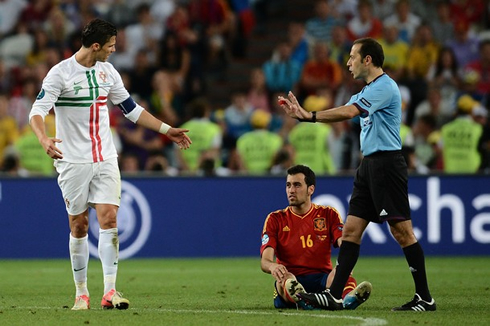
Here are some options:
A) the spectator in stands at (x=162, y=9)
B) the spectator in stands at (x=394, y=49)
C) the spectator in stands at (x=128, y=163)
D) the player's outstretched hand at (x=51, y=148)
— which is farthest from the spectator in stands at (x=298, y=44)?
the player's outstretched hand at (x=51, y=148)

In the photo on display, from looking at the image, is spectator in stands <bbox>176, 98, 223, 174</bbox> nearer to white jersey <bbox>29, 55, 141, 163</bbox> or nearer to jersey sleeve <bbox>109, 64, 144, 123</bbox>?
jersey sleeve <bbox>109, 64, 144, 123</bbox>

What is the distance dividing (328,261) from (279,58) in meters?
10.5

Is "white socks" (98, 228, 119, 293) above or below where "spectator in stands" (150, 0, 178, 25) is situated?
below

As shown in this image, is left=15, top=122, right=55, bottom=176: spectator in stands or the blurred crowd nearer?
the blurred crowd

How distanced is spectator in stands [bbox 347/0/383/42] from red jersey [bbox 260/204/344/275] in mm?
10758

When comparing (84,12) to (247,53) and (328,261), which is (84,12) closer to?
(247,53)

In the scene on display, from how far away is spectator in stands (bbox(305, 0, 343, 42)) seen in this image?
65.6 feet

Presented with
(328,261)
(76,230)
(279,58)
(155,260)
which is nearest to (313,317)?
(328,261)

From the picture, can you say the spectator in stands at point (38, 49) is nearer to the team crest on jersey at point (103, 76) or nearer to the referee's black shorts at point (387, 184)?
the team crest on jersey at point (103, 76)

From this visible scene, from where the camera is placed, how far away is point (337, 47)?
19500 mm

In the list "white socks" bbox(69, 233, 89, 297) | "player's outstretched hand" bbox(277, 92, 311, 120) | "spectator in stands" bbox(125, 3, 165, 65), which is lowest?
"white socks" bbox(69, 233, 89, 297)

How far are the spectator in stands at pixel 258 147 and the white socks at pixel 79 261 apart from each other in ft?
26.8

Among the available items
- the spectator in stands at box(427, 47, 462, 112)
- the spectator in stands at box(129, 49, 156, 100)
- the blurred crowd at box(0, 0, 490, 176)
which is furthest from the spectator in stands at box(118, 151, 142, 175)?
the spectator in stands at box(427, 47, 462, 112)

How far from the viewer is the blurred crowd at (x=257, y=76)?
17125 mm
